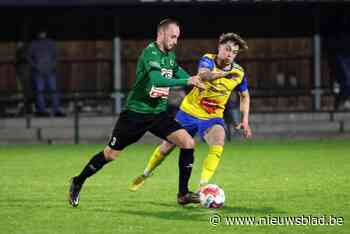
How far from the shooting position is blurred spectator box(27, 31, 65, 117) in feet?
85.7

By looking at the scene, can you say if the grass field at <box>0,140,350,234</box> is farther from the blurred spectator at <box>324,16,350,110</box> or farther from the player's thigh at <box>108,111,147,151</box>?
the blurred spectator at <box>324,16,350,110</box>

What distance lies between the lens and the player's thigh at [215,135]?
13914 mm

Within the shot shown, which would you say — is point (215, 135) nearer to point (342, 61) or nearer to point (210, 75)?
point (210, 75)

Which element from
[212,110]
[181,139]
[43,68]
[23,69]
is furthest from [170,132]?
[23,69]

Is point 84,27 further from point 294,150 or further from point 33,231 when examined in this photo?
point 33,231

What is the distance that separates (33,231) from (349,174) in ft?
23.5

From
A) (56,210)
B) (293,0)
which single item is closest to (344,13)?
(293,0)

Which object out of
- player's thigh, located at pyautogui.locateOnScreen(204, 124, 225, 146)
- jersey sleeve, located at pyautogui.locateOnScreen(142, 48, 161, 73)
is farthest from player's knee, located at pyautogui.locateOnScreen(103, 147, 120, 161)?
player's thigh, located at pyautogui.locateOnScreen(204, 124, 225, 146)

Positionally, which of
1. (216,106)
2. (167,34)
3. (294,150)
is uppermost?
(167,34)

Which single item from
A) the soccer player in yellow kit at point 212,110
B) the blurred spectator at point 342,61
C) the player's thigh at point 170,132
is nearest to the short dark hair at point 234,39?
the soccer player in yellow kit at point 212,110

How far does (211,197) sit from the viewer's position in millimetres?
13047

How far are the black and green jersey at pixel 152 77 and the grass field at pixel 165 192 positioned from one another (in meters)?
1.15

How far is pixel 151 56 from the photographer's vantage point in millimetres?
12906

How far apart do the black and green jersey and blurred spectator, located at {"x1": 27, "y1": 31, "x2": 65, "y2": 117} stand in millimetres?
12982
